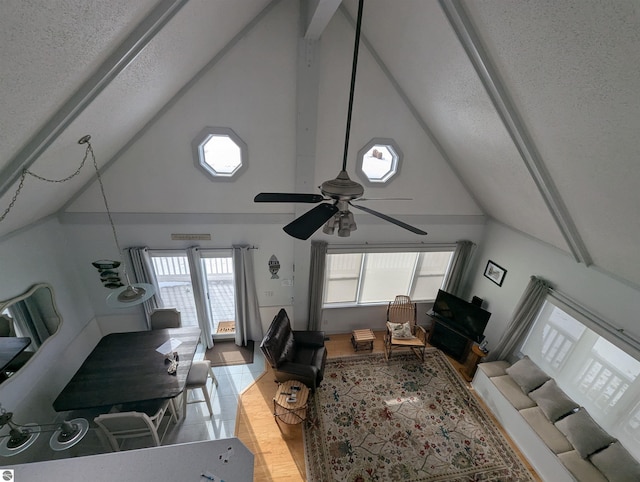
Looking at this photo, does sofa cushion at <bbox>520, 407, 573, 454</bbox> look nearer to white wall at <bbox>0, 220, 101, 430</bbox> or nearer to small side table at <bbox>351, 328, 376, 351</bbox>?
small side table at <bbox>351, 328, 376, 351</bbox>

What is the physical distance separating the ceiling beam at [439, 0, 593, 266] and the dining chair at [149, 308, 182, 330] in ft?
16.9

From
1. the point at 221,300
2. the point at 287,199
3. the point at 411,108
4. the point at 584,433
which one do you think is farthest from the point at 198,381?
the point at 411,108

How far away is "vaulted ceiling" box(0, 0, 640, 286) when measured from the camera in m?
1.69

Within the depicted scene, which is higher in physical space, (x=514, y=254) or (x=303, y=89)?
(x=303, y=89)

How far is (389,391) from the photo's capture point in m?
4.68

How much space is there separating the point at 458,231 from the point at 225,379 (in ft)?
16.2

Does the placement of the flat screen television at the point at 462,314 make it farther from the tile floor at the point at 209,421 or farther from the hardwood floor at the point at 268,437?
the tile floor at the point at 209,421

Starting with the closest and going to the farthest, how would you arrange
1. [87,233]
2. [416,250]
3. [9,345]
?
[9,345]
[87,233]
[416,250]

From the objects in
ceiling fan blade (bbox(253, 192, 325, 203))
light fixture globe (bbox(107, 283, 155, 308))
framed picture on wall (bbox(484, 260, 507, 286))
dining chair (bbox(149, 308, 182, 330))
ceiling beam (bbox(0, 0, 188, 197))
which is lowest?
dining chair (bbox(149, 308, 182, 330))

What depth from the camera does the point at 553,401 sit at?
150 inches

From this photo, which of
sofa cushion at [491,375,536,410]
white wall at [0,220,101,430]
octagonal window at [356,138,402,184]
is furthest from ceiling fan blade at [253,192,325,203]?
sofa cushion at [491,375,536,410]

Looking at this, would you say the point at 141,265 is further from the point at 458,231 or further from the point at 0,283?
the point at 458,231

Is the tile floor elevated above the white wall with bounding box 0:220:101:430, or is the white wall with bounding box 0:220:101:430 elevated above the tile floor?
the white wall with bounding box 0:220:101:430

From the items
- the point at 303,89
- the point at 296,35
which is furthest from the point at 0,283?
the point at 296,35
